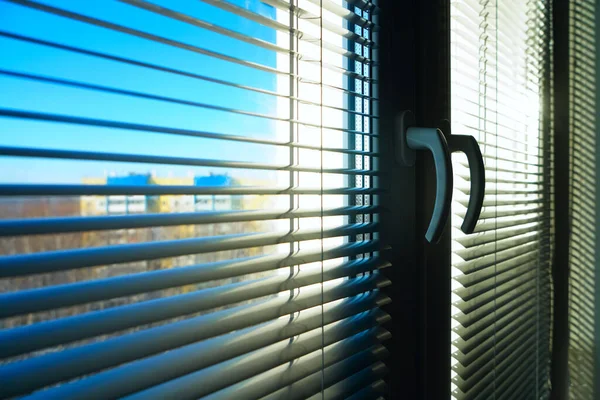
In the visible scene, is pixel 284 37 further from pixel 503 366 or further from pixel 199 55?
pixel 503 366

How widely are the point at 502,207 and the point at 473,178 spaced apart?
633 mm

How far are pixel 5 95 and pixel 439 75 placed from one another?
0.78 meters

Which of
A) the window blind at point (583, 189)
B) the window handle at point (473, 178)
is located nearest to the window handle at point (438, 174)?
the window handle at point (473, 178)

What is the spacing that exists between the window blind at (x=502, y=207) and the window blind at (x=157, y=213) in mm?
429

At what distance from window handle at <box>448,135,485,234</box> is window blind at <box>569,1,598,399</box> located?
44.8 inches

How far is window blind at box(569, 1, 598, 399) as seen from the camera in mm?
1848

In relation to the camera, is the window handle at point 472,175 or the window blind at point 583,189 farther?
the window blind at point 583,189

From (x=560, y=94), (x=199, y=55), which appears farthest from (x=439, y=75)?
(x=560, y=94)

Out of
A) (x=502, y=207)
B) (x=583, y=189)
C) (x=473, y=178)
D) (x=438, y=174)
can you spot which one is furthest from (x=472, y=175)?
(x=583, y=189)

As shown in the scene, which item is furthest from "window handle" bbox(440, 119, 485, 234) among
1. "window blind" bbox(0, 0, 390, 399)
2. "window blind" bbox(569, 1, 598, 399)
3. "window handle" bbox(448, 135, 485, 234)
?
"window blind" bbox(569, 1, 598, 399)

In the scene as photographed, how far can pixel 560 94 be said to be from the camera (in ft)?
5.97

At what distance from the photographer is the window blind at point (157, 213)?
0.42 meters

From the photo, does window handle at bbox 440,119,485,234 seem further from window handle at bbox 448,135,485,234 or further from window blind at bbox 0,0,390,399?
window blind at bbox 0,0,390,399

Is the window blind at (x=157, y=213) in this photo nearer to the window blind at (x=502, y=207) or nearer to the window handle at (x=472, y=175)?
the window handle at (x=472, y=175)
